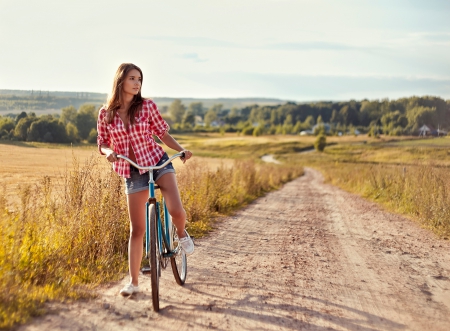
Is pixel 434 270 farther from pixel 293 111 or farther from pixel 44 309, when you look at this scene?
pixel 293 111

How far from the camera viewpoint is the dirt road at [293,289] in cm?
421

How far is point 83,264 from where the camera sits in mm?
5633

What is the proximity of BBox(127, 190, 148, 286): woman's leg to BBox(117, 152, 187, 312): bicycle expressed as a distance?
0.08m

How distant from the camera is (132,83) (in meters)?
4.64

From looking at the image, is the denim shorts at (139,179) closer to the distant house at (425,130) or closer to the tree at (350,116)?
the distant house at (425,130)

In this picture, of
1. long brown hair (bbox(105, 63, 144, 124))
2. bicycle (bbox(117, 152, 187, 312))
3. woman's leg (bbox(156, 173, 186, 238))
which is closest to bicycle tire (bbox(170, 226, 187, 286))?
bicycle (bbox(117, 152, 187, 312))

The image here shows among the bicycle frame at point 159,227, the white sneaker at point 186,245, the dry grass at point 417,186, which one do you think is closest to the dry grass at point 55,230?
the bicycle frame at point 159,227

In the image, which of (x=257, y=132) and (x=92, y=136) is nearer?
(x=92, y=136)

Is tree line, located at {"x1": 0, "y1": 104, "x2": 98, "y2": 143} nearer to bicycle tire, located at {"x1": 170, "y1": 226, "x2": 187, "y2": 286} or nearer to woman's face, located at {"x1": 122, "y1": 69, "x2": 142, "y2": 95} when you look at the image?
bicycle tire, located at {"x1": 170, "y1": 226, "x2": 187, "y2": 286}

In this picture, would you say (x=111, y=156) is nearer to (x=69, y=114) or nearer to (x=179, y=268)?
(x=179, y=268)

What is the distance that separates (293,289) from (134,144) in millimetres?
2227

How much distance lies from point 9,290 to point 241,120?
566 ft

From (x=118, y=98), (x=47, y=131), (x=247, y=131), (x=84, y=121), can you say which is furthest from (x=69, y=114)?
(x=247, y=131)

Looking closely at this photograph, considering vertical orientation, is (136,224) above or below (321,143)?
above
